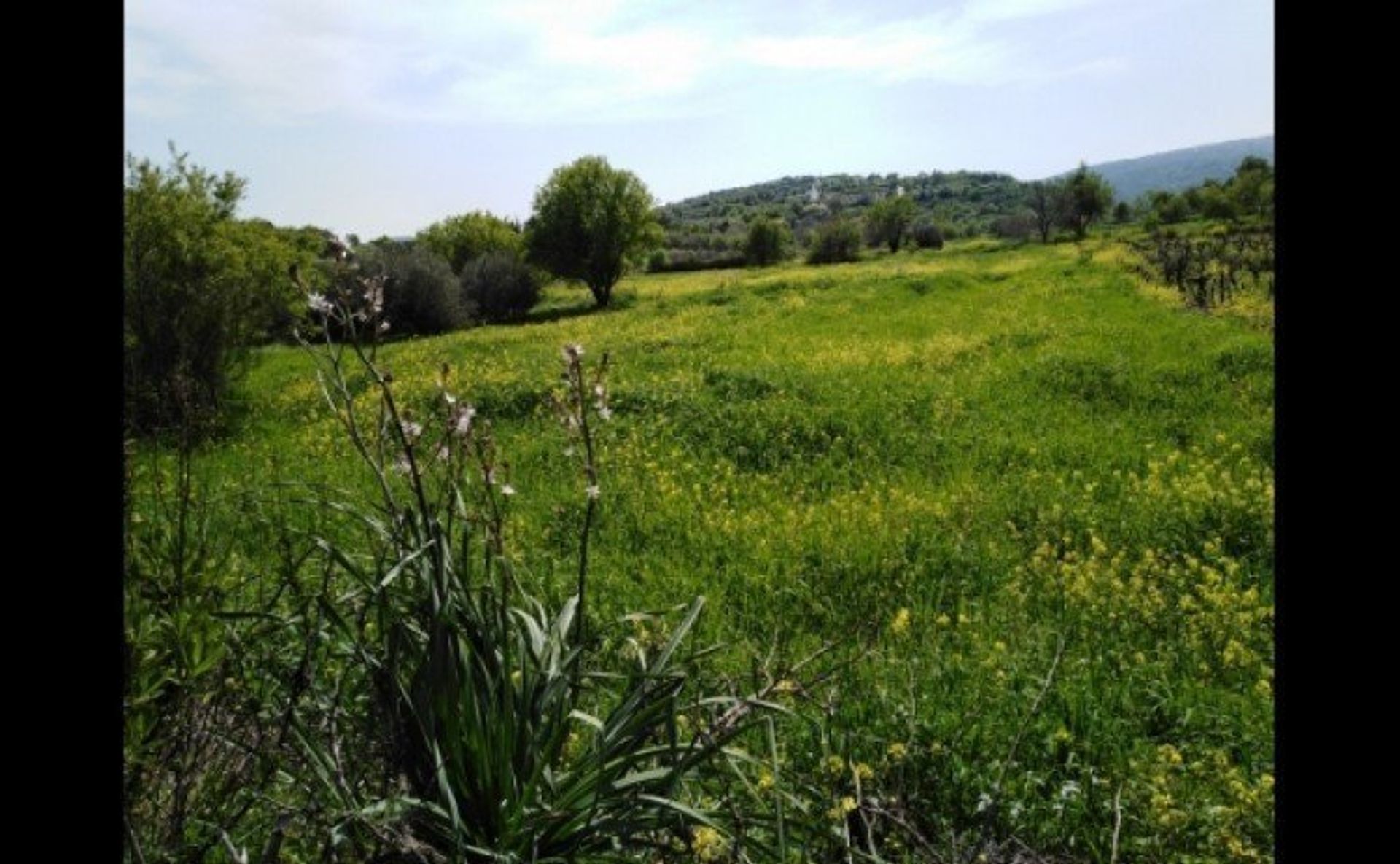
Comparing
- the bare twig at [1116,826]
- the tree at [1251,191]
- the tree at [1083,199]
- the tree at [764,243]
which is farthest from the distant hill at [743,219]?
the bare twig at [1116,826]

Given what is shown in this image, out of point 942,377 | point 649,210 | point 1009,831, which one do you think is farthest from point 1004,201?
point 1009,831

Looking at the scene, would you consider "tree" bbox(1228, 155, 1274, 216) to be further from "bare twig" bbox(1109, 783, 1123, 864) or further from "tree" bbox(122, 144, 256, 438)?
"bare twig" bbox(1109, 783, 1123, 864)

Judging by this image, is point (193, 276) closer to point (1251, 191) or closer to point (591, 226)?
point (591, 226)

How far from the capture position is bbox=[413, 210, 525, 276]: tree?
1938 inches

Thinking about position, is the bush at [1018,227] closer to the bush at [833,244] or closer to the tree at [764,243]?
the bush at [833,244]

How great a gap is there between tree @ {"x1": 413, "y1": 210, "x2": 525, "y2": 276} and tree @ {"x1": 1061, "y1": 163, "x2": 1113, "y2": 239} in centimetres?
4959

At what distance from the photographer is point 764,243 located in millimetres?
65062

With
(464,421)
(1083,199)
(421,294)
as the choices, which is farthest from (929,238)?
(464,421)

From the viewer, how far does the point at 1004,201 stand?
186 metres

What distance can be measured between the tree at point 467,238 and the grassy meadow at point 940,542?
3047 cm

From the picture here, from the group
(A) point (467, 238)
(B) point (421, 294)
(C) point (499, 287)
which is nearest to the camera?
(B) point (421, 294)

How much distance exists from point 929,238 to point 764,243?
22.9 meters

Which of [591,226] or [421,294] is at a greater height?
[591,226]

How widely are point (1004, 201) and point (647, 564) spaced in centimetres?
19383
